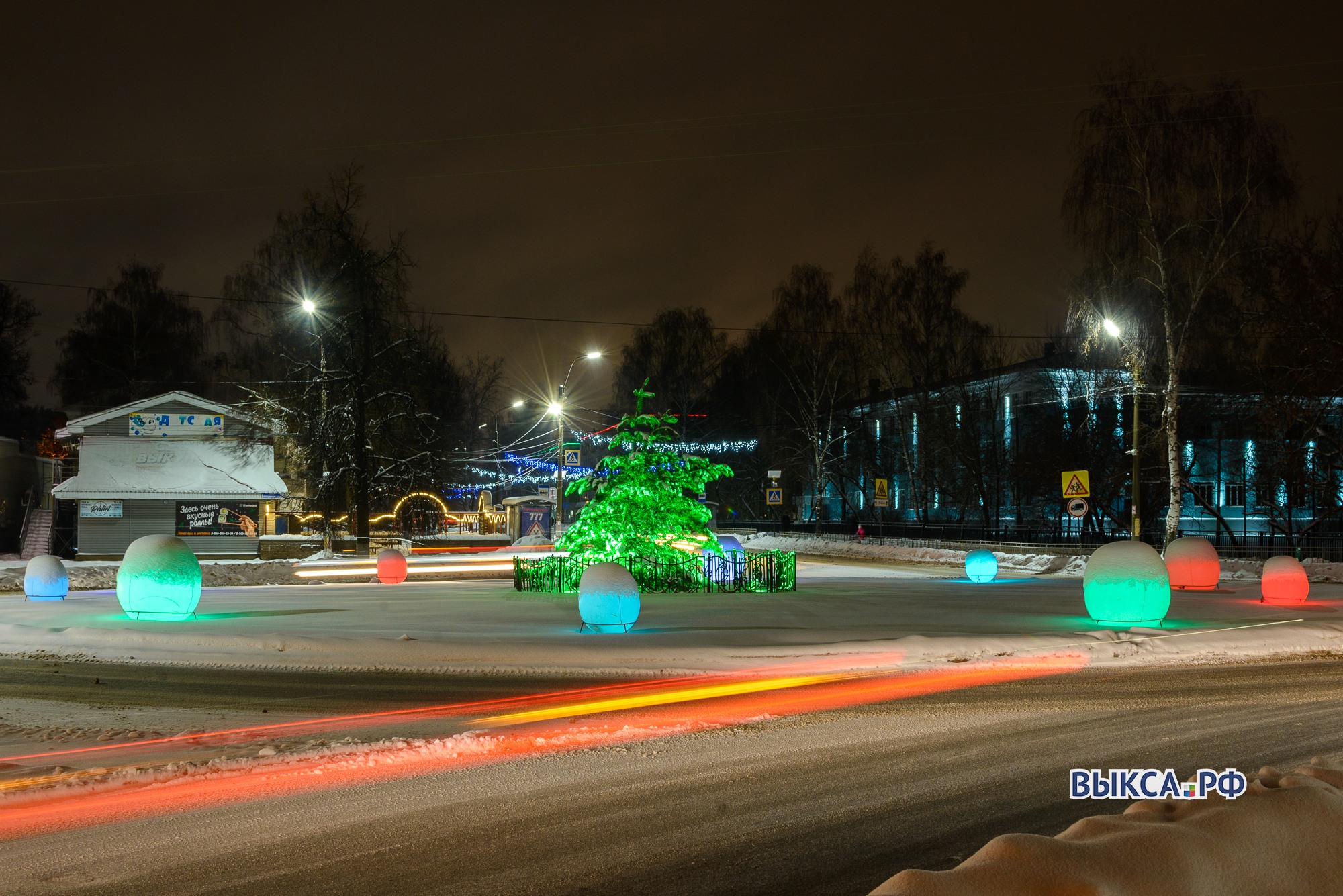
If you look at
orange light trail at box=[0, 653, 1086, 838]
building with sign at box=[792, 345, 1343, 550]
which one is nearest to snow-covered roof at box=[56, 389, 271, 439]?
building with sign at box=[792, 345, 1343, 550]

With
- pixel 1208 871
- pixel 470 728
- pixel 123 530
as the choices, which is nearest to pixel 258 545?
pixel 123 530

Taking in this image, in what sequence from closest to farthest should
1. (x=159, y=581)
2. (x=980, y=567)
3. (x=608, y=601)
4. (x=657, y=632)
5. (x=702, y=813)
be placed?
(x=702, y=813) < (x=657, y=632) < (x=608, y=601) < (x=159, y=581) < (x=980, y=567)

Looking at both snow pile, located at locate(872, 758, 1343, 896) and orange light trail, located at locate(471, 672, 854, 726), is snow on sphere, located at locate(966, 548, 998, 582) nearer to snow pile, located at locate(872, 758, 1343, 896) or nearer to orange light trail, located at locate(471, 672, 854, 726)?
orange light trail, located at locate(471, 672, 854, 726)

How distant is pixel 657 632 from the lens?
15250 mm

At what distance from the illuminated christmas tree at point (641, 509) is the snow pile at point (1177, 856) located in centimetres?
1800

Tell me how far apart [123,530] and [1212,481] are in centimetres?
5533

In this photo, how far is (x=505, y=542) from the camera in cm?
4397

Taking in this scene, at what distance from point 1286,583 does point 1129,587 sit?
234 inches

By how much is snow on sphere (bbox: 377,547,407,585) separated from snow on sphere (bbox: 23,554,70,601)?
7.61m

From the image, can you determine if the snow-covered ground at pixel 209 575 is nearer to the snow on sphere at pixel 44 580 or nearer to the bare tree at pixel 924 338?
the snow on sphere at pixel 44 580

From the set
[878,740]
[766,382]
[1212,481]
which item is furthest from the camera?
[766,382]

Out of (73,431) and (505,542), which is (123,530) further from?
(505,542)

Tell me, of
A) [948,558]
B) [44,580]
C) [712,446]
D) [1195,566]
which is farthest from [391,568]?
[712,446]

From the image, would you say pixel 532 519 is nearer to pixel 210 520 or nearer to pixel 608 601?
pixel 210 520
